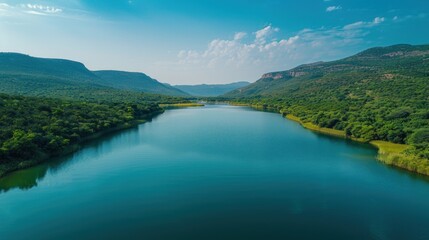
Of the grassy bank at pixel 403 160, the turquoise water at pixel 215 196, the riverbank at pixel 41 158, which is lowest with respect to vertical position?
the turquoise water at pixel 215 196

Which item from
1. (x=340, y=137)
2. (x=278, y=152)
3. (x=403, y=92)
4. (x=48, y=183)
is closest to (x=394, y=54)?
(x=403, y=92)

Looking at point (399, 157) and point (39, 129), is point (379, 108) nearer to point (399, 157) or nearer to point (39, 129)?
point (399, 157)

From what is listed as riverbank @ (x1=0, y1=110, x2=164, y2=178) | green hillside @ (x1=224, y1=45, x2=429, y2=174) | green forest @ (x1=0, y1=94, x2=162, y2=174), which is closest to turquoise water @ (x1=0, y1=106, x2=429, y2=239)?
riverbank @ (x1=0, y1=110, x2=164, y2=178)

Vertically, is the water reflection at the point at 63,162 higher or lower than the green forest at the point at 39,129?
lower

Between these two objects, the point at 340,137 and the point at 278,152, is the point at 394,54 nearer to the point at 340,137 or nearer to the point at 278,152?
the point at 340,137

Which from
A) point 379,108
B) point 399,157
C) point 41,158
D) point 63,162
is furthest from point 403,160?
point 41,158

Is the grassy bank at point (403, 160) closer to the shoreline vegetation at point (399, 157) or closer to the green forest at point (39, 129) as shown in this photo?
the shoreline vegetation at point (399, 157)

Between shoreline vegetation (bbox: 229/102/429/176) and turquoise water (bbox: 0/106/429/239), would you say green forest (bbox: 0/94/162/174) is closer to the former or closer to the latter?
turquoise water (bbox: 0/106/429/239)

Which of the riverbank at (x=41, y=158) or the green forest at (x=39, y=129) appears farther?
the green forest at (x=39, y=129)

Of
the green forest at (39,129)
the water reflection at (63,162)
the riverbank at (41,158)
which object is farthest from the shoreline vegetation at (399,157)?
the green forest at (39,129)
